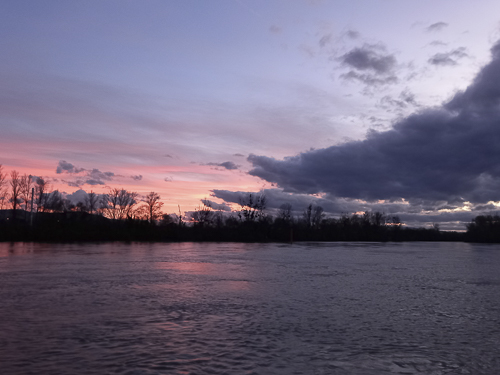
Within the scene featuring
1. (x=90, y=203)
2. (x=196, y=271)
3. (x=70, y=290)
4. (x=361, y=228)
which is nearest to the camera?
(x=70, y=290)

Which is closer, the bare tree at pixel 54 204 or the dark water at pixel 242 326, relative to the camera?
the dark water at pixel 242 326

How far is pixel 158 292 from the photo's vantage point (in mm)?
12312

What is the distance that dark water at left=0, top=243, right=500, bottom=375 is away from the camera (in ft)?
19.8

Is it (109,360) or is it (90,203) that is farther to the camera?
(90,203)

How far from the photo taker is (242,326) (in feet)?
27.5

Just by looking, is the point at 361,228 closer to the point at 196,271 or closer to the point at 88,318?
the point at 196,271

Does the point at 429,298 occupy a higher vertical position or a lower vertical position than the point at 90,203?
lower

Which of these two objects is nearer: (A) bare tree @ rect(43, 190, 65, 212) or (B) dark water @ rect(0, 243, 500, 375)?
(B) dark water @ rect(0, 243, 500, 375)

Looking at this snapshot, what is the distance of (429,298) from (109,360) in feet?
30.9

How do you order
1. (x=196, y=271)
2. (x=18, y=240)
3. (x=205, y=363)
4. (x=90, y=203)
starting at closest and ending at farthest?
1. (x=205, y=363)
2. (x=196, y=271)
3. (x=18, y=240)
4. (x=90, y=203)

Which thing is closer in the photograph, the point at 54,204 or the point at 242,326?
the point at 242,326

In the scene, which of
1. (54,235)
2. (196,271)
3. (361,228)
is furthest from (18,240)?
(361,228)

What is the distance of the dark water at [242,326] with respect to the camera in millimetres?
6039

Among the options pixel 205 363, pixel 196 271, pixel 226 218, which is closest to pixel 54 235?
pixel 226 218
